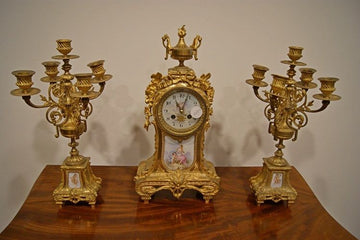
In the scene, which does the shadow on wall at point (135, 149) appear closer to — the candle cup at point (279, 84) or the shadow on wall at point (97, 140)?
the shadow on wall at point (97, 140)

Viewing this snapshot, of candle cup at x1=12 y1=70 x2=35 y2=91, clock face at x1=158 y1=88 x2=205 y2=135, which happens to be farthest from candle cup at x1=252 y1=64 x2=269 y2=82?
candle cup at x1=12 y1=70 x2=35 y2=91

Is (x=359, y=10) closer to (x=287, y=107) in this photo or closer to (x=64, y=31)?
(x=287, y=107)

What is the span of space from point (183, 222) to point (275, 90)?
1.82 ft

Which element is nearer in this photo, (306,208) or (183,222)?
(183,222)

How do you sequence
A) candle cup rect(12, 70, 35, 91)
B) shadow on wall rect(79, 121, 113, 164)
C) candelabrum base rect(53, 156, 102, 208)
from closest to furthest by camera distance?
candle cup rect(12, 70, 35, 91) < candelabrum base rect(53, 156, 102, 208) < shadow on wall rect(79, 121, 113, 164)

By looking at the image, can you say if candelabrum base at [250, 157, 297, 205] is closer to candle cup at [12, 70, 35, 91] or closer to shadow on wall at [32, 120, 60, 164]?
candle cup at [12, 70, 35, 91]

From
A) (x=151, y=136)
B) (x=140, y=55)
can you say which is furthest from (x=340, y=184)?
(x=140, y=55)

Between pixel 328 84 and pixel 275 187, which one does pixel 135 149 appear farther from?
pixel 328 84

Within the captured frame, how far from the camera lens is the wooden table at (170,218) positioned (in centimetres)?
108

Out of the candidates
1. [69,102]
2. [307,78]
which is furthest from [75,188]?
[307,78]

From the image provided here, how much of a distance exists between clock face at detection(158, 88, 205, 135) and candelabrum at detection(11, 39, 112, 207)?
0.24 meters

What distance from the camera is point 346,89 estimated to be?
1638mm

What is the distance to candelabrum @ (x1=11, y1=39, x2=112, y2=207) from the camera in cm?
109

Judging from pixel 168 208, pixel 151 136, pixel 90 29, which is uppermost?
pixel 90 29
